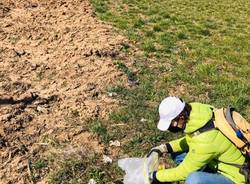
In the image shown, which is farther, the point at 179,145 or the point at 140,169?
the point at 179,145

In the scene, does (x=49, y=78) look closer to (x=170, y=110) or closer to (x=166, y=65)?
(x=166, y=65)

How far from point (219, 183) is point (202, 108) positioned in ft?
3.08

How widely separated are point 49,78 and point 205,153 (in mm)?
4826

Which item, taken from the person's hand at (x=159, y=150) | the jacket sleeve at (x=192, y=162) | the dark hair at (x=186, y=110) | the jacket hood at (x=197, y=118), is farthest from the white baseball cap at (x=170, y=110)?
the person's hand at (x=159, y=150)

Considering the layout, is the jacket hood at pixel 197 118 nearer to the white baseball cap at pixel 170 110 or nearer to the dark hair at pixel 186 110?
the dark hair at pixel 186 110

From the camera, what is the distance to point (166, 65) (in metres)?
11.1

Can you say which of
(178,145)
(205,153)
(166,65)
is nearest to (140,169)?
(178,145)

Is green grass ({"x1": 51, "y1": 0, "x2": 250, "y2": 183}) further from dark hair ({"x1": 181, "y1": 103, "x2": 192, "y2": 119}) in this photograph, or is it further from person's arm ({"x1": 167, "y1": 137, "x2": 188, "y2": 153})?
dark hair ({"x1": 181, "y1": 103, "x2": 192, "y2": 119})

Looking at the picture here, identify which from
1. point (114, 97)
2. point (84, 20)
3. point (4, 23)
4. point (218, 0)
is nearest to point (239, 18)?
point (218, 0)

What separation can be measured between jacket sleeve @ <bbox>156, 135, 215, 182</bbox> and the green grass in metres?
1.27

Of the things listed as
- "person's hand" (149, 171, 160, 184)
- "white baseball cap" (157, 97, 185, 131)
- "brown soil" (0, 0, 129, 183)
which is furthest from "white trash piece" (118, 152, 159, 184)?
"brown soil" (0, 0, 129, 183)

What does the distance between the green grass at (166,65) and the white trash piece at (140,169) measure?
0.32m

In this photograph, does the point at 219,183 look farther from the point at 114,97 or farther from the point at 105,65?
the point at 105,65

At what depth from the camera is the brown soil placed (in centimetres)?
780
